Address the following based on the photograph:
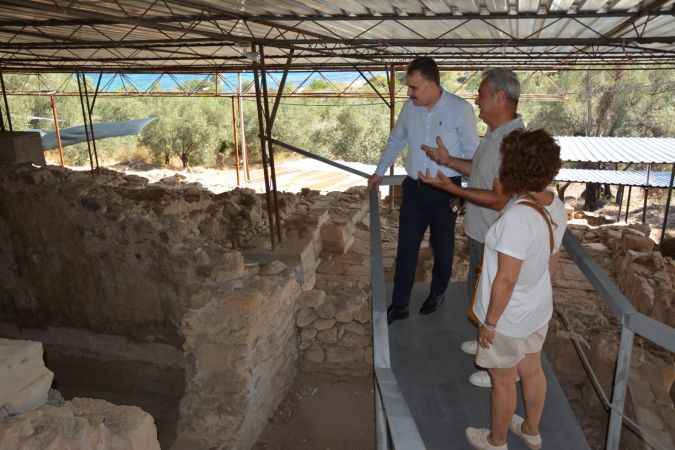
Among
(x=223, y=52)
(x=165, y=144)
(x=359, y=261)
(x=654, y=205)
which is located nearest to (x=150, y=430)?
(x=359, y=261)

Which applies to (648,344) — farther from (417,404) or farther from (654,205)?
(654,205)

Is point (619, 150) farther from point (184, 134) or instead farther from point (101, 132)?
point (184, 134)

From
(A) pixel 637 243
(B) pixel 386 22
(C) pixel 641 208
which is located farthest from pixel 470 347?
(C) pixel 641 208

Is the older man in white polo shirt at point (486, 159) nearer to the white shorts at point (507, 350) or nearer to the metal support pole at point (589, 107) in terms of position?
the white shorts at point (507, 350)

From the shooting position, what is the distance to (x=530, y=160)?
2029 mm

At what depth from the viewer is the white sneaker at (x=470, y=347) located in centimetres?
317

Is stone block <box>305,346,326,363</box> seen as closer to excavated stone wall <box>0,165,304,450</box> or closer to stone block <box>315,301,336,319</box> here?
excavated stone wall <box>0,165,304,450</box>

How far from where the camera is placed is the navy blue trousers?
3109 mm

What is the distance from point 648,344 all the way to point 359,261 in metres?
4.93

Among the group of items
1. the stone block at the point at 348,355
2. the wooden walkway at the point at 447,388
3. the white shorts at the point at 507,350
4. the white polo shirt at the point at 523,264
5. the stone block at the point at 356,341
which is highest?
the white polo shirt at the point at 523,264

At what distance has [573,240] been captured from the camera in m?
2.83

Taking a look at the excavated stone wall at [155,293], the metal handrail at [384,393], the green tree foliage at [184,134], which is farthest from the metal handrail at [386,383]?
the green tree foliage at [184,134]

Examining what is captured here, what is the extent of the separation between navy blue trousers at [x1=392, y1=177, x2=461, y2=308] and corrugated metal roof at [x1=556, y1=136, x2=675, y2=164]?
948 centimetres

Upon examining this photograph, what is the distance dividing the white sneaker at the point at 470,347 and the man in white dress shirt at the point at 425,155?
1.53 feet
